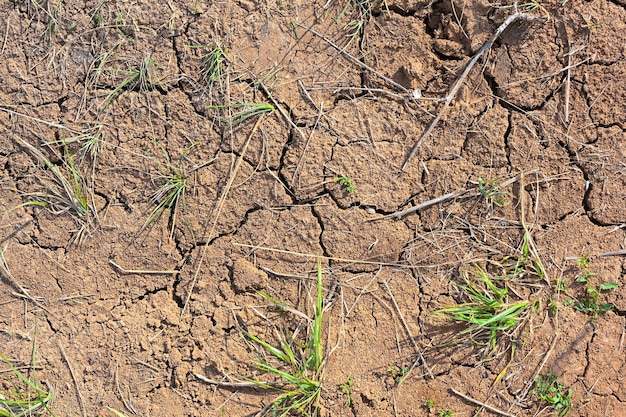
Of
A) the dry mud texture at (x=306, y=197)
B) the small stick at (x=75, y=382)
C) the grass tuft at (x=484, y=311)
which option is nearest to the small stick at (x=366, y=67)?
the dry mud texture at (x=306, y=197)

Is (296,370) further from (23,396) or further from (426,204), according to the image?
(23,396)

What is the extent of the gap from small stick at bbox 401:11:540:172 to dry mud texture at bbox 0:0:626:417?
0.03 meters

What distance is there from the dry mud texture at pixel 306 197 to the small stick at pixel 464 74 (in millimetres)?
33

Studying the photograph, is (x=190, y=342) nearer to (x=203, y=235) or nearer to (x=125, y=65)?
(x=203, y=235)

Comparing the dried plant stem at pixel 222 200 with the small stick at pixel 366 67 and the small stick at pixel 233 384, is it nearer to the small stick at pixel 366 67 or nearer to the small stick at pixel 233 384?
the small stick at pixel 233 384

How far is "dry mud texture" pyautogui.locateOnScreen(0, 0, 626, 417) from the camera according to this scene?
95.1 inches

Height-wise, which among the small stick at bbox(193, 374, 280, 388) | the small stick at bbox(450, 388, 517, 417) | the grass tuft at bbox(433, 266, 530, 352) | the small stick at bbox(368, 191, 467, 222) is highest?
the small stick at bbox(368, 191, 467, 222)

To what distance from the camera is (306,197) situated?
8.13ft

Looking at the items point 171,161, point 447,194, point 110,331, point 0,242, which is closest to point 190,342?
point 110,331

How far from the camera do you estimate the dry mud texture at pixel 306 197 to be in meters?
2.42

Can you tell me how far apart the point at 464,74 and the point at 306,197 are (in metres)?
0.99

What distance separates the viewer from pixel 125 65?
2.52m

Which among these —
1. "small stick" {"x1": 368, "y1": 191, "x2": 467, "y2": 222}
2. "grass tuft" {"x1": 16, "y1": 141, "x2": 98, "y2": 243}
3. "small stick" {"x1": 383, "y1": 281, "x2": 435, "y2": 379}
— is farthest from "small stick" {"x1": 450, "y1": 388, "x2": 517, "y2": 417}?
"grass tuft" {"x1": 16, "y1": 141, "x2": 98, "y2": 243}

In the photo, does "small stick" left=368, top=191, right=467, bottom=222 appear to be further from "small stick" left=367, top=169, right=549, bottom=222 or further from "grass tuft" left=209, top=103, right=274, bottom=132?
"grass tuft" left=209, top=103, right=274, bottom=132
